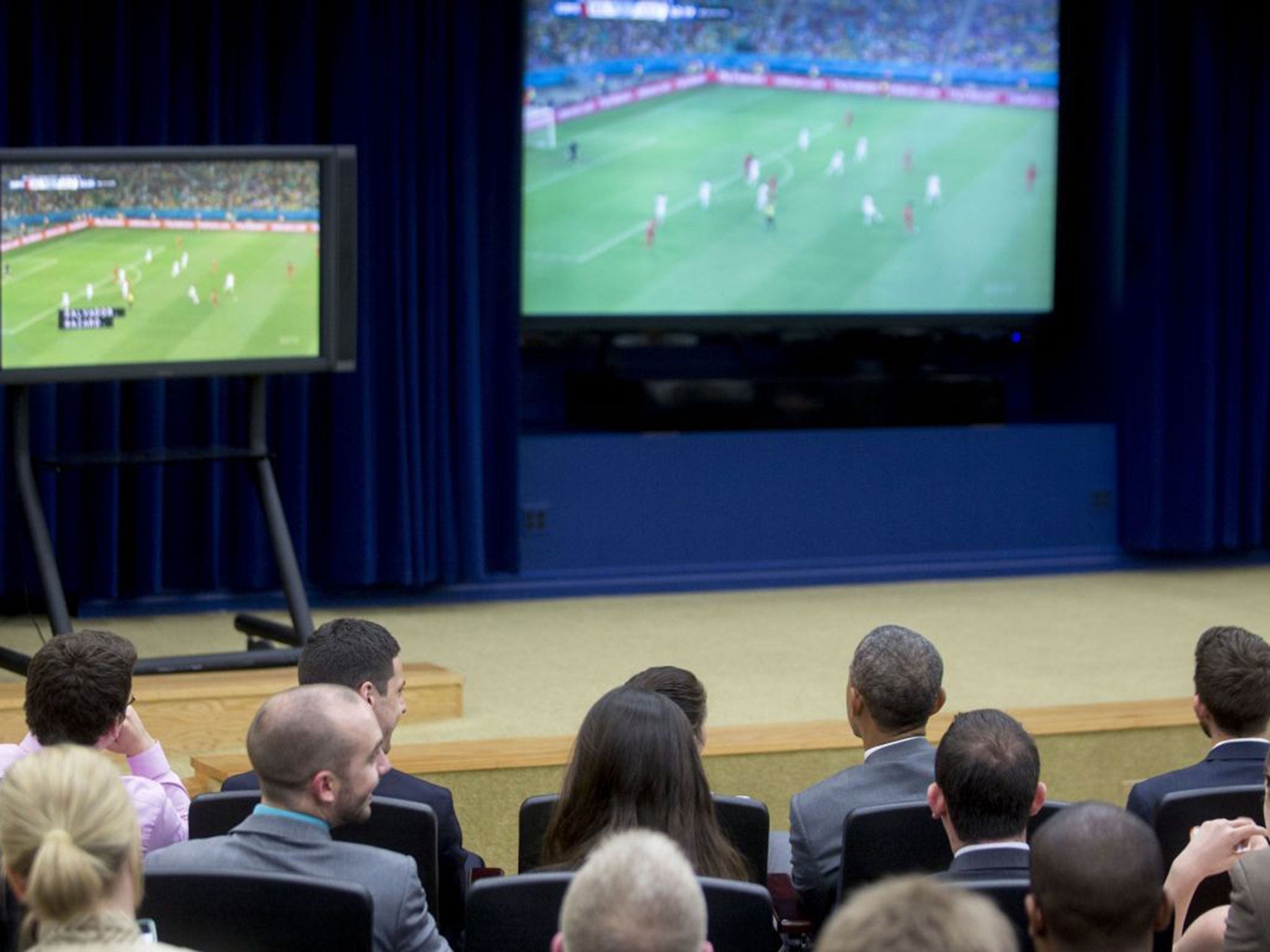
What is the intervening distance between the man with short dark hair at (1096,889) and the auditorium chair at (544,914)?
0.50 meters

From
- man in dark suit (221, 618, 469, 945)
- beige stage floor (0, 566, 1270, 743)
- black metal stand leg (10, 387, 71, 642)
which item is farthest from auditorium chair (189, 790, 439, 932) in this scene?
black metal stand leg (10, 387, 71, 642)

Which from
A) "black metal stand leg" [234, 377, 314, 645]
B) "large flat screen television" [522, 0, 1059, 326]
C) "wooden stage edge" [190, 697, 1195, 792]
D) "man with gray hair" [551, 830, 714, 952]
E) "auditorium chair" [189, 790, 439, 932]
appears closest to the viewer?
"man with gray hair" [551, 830, 714, 952]

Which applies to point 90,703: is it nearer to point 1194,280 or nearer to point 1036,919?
point 1036,919

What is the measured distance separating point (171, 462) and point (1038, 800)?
3485mm

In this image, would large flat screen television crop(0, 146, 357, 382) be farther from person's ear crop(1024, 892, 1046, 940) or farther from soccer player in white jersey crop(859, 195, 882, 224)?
person's ear crop(1024, 892, 1046, 940)

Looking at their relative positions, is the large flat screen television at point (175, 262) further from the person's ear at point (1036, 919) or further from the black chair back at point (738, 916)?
the person's ear at point (1036, 919)

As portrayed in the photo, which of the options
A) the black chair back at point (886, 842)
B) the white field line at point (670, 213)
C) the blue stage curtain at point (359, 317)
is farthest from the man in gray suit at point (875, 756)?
the white field line at point (670, 213)

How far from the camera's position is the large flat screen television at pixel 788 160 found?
7.62m

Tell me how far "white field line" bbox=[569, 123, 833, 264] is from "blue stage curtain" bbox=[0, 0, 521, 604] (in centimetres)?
39

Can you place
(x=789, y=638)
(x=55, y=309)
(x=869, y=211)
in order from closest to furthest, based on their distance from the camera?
1. (x=55, y=309)
2. (x=789, y=638)
3. (x=869, y=211)

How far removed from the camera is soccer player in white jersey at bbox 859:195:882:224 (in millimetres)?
7988

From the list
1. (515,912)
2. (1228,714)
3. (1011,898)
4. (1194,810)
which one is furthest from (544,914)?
(1228,714)

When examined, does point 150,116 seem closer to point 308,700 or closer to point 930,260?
point 930,260

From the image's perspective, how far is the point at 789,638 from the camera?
6.84 meters
